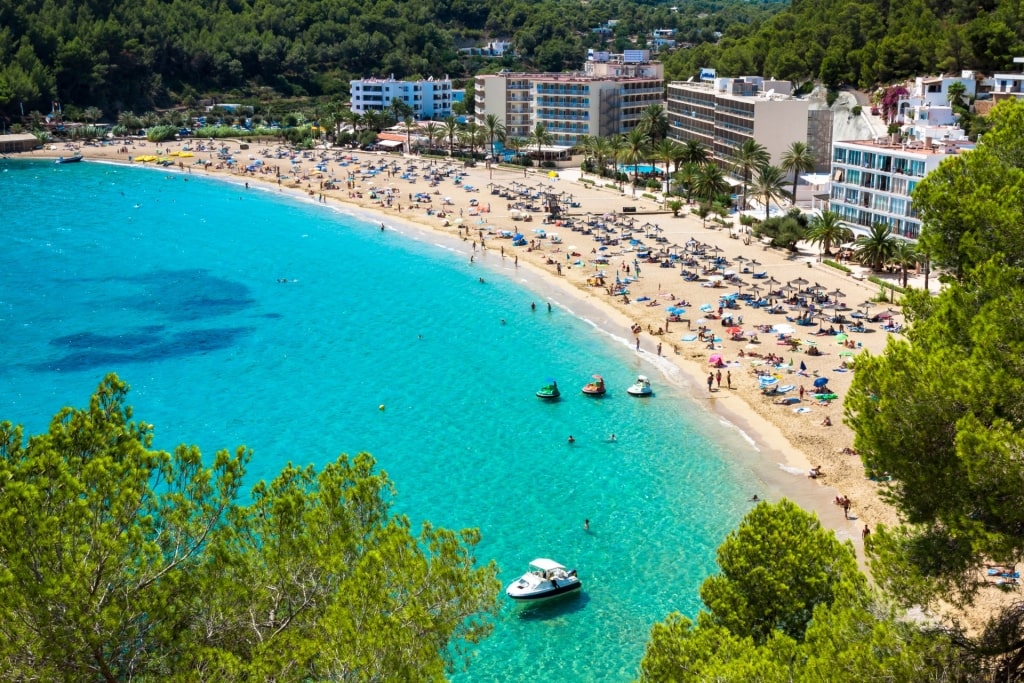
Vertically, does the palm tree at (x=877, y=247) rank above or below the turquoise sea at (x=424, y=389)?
above

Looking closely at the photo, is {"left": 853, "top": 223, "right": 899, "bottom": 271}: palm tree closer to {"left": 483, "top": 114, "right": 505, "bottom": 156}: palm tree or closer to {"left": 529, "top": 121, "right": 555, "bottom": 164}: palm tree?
{"left": 529, "top": 121, "right": 555, "bottom": 164}: palm tree

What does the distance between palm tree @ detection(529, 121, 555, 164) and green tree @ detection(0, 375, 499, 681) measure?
329ft

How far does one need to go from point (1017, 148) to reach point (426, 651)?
1335cm

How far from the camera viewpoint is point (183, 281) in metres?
73.1

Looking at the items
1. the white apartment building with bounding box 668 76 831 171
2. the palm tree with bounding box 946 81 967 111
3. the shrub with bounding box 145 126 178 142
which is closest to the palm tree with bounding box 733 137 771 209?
the white apartment building with bounding box 668 76 831 171

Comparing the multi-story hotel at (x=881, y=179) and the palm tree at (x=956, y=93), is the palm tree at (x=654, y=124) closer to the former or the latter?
the palm tree at (x=956, y=93)

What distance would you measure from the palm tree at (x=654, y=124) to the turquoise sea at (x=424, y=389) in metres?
36.2

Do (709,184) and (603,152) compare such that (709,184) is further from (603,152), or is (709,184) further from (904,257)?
(904,257)

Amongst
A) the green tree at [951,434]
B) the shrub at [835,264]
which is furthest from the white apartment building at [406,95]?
the green tree at [951,434]

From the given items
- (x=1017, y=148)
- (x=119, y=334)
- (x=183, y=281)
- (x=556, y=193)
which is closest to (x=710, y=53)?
(x=556, y=193)

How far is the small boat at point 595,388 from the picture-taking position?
4730cm

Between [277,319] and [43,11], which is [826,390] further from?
[43,11]

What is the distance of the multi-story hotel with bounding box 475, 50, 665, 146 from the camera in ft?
393

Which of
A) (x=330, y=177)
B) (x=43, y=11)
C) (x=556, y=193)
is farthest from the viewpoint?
(x=43, y=11)
